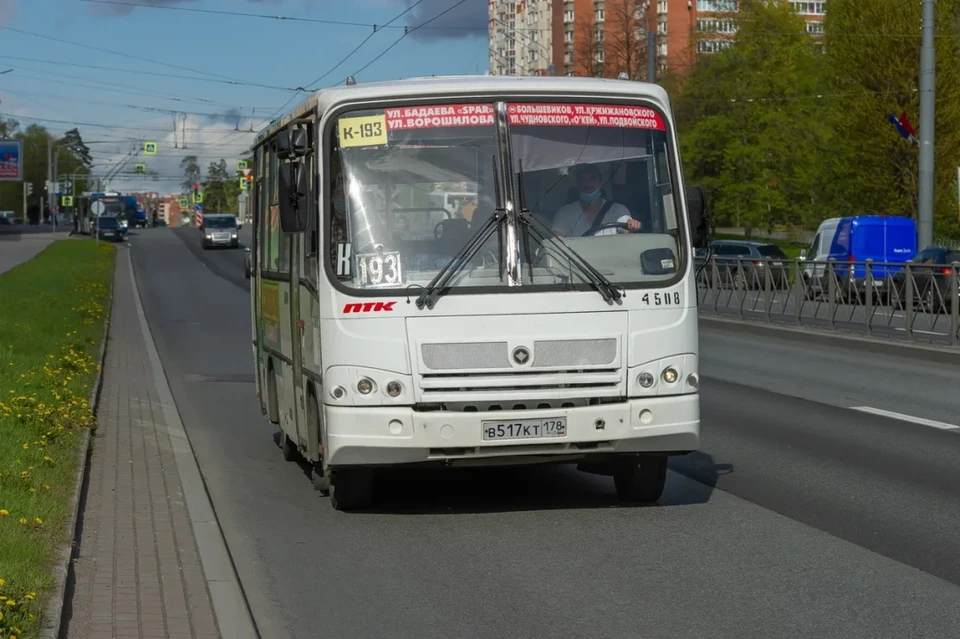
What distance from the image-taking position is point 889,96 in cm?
4659

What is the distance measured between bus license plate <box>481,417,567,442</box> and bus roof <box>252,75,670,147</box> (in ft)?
6.19

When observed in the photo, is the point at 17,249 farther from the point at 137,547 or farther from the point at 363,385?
the point at 137,547

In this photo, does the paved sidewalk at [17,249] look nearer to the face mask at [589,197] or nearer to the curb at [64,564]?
the curb at [64,564]

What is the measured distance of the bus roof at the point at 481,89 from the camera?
8.45 metres

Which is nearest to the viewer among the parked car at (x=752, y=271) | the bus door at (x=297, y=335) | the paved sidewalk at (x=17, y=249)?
the bus door at (x=297, y=335)

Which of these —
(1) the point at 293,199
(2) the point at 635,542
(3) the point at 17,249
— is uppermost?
(1) the point at 293,199

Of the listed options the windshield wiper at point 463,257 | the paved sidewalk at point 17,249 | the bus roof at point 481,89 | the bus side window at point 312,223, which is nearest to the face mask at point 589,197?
the windshield wiper at point 463,257

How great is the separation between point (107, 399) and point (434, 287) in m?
7.83

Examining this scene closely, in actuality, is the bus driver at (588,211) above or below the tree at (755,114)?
below

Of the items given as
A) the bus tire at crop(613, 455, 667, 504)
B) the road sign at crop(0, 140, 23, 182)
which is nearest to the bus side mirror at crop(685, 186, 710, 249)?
the bus tire at crop(613, 455, 667, 504)

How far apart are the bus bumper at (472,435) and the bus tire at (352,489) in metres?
0.43

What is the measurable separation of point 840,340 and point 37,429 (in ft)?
49.6

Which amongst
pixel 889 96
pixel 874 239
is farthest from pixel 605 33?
pixel 874 239

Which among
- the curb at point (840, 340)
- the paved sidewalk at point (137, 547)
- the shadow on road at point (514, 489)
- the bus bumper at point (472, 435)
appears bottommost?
the curb at point (840, 340)
